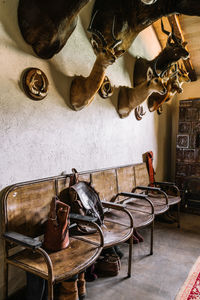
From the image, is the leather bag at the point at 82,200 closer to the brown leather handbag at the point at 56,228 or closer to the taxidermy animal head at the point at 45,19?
the brown leather handbag at the point at 56,228

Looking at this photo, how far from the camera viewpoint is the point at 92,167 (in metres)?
3.09

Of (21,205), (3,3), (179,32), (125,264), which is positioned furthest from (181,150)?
(3,3)

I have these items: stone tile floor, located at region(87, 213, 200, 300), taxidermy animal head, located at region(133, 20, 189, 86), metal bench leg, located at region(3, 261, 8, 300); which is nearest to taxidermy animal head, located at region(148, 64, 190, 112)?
taxidermy animal head, located at region(133, 20, 189, 86)

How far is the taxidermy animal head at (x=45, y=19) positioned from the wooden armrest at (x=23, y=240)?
165 centimetres

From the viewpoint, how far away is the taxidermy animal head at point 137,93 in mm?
3449

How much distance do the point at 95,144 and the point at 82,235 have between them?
124 centimetres

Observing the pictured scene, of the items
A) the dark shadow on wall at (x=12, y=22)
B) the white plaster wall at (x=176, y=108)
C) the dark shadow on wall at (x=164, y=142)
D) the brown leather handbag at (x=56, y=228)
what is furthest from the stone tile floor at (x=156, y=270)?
the dark shadow on wall at (x=12, y=22)

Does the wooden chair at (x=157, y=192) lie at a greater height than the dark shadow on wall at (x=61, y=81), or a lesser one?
lesser

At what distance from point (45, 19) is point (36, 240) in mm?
1809

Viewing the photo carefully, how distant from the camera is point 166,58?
390 centimetres

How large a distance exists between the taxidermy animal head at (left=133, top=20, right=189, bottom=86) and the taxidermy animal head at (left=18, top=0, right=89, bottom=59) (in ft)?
6.34

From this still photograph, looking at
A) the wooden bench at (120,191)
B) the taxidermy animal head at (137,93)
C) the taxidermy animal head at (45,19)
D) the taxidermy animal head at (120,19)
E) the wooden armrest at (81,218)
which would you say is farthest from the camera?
the taxidermy animal head at (137,93)

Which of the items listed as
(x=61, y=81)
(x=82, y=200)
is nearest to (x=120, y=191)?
(x=82, y=200)

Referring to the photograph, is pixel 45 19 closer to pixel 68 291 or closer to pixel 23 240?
pixel 23 240
